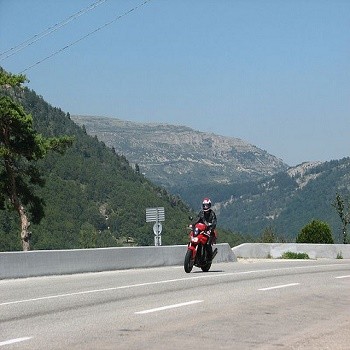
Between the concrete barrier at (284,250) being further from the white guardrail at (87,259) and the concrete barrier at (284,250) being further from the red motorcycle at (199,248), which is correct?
the red motorcycle at (199,248)

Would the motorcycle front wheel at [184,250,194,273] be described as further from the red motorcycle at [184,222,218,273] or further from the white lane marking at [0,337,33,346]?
the white lane marking at [0,337,33,346]

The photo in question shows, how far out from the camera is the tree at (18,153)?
48.5m

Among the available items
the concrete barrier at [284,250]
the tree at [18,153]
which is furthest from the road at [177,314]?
the tree at [18,153]

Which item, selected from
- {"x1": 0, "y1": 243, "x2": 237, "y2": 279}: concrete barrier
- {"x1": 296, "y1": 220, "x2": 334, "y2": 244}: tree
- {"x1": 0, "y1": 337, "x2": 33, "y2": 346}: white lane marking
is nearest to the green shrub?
{"x1": 296, "y1": 220, "x2": 334, "y2": 244}: tree

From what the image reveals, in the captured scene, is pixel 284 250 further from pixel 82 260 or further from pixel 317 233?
pixel 82 260

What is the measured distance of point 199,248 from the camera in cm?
2397

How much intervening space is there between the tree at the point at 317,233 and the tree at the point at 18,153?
14.3m

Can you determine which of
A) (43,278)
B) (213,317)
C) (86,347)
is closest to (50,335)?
(86,347)

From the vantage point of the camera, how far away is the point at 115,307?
46.8 ft

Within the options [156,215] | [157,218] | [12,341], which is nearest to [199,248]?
[12,341]

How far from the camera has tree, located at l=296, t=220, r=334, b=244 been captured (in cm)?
5072

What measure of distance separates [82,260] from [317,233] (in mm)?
26334

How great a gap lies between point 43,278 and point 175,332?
1323 centimetres

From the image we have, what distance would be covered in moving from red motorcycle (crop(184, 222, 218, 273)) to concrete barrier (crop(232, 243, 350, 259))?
19579 millimetres
